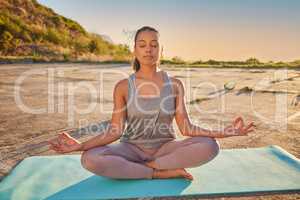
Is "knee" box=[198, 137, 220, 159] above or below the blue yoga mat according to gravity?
above

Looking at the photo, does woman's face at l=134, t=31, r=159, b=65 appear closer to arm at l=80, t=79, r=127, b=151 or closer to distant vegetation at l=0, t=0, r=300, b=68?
arm at l=80, t=79, r=127, b=151

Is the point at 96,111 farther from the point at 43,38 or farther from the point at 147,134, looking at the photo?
the point at 43,38

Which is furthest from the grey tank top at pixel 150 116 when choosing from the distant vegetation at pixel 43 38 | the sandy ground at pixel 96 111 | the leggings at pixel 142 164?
the distant vegetation at pixel 43 38

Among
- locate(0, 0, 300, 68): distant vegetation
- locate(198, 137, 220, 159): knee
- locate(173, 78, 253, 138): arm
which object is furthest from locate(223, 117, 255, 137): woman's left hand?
locate(0, 0, 300, 68): distant vegetation

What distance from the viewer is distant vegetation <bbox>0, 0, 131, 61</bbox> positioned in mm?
24812

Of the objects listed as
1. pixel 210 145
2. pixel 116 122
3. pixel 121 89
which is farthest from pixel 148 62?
pixel 210 145

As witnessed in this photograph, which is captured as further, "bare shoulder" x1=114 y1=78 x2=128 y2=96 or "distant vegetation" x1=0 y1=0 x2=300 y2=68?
"distant vegetation" x1=0 y1=0 x2=300 y2=68

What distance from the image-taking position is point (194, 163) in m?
2.99

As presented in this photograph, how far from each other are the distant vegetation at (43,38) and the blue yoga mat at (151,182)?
17.1 m

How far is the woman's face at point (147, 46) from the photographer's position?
2.96 m

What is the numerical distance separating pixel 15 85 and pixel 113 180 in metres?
7.04

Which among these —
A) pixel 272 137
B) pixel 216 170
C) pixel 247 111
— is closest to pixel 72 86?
pixel 247 111

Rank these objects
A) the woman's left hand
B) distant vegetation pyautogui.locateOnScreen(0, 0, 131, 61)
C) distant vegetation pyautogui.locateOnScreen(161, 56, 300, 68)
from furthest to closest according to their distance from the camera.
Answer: distant vegetation pyautogui.locateOnScreen(0, 0, 131, 61) → distant vegetation pyautogui.locateOnScreen(161, 56, 300, 68) → the woman's left hand

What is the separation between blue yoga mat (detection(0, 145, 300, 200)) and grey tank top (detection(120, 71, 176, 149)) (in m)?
0.31
